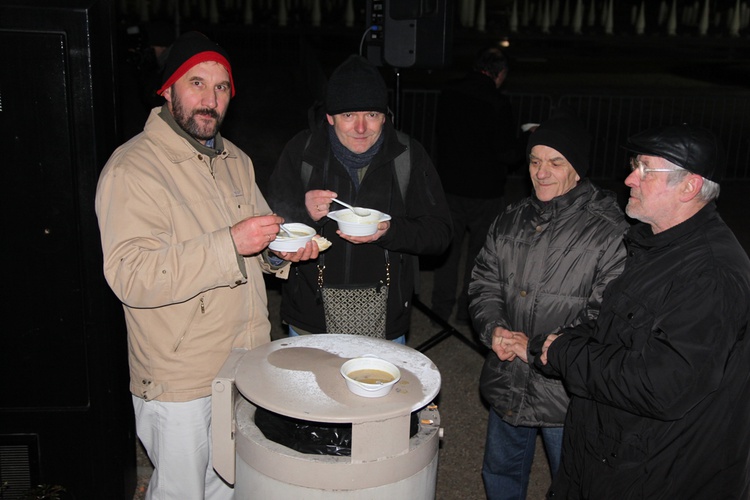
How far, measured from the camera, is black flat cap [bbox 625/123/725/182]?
2.72 meters

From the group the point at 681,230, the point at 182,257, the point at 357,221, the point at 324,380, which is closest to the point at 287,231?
the point at 357,221

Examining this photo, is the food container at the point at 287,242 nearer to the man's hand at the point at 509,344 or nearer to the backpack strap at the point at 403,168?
the backpack strap at the point at 403,168

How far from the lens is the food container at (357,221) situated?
3369mm

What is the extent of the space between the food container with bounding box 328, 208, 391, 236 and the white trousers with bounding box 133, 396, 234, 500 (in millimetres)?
938

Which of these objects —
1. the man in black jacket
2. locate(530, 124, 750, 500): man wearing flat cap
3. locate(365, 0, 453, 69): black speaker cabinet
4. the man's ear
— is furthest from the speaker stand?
the man's ear

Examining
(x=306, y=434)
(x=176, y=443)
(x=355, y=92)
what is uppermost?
(x=355, y=92)

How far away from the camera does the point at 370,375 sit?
280 cm

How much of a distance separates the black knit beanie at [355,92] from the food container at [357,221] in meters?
0.50

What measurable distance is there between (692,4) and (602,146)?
22.8m

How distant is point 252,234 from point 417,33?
347cm

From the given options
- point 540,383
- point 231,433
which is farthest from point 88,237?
point 540,383

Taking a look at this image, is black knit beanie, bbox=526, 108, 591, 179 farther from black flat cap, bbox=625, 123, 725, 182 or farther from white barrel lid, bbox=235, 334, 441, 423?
white barrel lid, bbox=235, 334, 441, 423

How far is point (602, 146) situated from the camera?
13.6 meters

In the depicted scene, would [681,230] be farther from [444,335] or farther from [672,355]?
[444,335]
